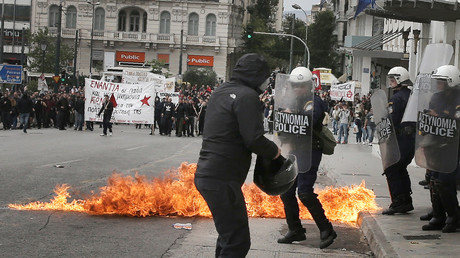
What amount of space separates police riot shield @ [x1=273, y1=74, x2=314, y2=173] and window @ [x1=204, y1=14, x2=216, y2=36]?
76.7m

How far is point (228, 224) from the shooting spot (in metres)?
5.57

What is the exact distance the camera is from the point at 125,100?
36344 mm

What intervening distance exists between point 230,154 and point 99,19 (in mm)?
81114

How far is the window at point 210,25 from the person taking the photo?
84.6 m

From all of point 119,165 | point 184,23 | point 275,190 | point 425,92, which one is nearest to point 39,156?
point 119,165

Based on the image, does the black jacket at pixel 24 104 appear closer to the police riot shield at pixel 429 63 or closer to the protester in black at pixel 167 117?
the protester in black at pixel 167 117

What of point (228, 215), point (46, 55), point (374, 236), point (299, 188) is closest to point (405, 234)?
point (374, 236)

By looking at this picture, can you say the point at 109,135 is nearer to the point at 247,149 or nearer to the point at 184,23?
the point at 247,149

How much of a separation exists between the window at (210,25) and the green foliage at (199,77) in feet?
27.6

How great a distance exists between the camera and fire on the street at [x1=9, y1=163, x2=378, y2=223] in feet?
33.0

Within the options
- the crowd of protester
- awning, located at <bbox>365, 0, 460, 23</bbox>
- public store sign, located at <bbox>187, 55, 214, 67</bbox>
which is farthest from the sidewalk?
public store sign, located at <bbox>187, 55, 214, 67</bbox>

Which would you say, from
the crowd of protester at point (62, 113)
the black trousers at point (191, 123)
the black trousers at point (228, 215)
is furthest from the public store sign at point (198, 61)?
the black trousers at point (228, 215)

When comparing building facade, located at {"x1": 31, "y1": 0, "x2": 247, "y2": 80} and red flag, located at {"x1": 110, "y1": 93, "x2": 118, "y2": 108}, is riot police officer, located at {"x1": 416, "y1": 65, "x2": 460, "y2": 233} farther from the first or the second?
building facade, located at {"x1": 31, "y1": 0, "x2": 247, "y2": 80}

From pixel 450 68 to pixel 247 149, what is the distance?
12.9ft
